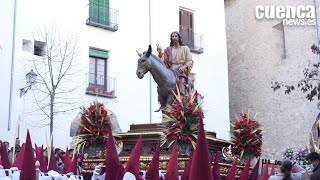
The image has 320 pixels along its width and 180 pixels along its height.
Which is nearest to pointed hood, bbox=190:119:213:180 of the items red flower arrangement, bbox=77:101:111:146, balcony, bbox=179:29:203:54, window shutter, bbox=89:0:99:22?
red flower arrangement, bbox=77:101:111:146

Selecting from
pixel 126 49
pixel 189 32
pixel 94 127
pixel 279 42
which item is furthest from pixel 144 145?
pixel 279 42

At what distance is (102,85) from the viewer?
1806 centimetres

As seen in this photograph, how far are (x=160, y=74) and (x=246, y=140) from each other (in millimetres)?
1832

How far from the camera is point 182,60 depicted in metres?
8.51

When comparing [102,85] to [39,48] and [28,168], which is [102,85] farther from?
[28,168]

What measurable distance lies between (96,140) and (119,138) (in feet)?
1.21

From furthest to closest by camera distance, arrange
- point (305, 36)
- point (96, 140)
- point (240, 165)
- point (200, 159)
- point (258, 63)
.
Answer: point (258, 63) < point (305, 36) < point (240, 165) < point (96, 140) < point (200, 159)

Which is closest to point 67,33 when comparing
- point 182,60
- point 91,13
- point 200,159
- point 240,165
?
point 91,13

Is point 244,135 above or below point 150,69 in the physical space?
below

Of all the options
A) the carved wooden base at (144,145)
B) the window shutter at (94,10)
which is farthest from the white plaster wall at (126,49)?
the carved wooden base at (144,145)

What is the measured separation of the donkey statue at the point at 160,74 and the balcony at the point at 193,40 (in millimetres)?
12840

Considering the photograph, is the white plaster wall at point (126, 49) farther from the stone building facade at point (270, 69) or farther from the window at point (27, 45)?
the stone building facade at point (270, 69)

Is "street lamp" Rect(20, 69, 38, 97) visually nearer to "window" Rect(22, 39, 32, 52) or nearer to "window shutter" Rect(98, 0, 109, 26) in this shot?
"window" Rect(22, 39, 32, 52)

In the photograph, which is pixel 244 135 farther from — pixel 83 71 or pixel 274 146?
pixel 274 146
